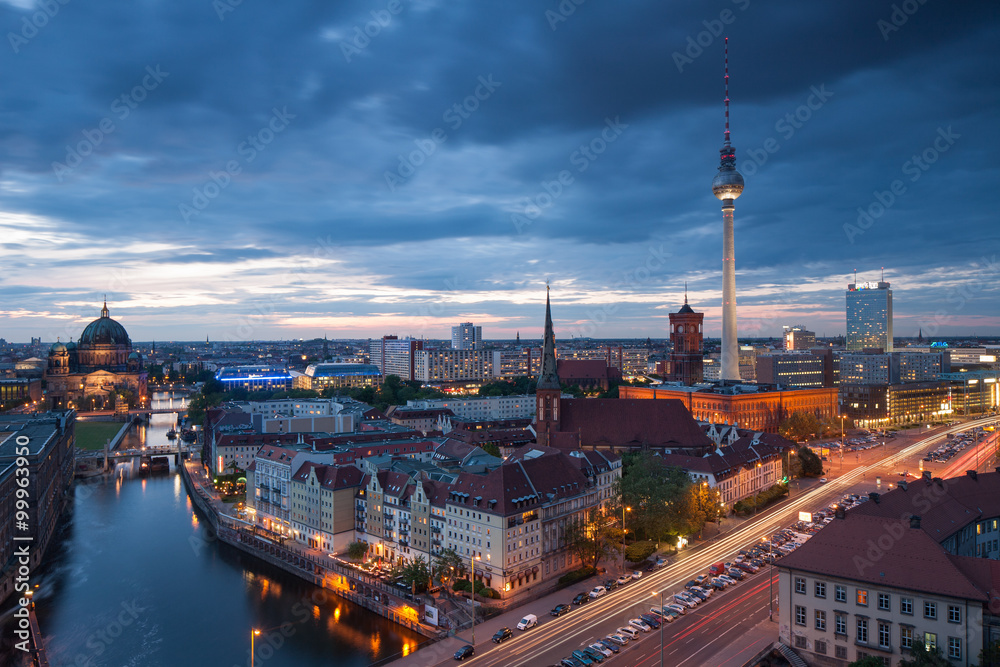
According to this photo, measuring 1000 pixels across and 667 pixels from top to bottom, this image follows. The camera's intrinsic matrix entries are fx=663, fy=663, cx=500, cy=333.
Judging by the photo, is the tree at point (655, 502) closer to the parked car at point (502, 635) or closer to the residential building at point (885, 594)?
the residential building at point (885, 594)

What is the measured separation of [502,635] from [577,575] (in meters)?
8.38

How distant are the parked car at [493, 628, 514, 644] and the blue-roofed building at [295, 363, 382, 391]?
112179 millimetres

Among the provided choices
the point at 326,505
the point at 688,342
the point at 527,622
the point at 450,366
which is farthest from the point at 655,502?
→ the point at 450,366

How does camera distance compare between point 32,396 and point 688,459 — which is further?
Answer: point 32,396

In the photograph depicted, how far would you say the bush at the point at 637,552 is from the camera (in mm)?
37656

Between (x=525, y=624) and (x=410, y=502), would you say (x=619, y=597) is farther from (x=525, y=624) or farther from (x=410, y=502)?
(x=410, y=502)

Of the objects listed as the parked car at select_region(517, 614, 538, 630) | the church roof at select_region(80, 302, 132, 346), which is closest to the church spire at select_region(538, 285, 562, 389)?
the parked car at select_region(517, 614, 538, 630)

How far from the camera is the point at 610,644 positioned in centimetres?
2698

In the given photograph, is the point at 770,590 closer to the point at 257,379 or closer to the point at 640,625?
the point at 640,625

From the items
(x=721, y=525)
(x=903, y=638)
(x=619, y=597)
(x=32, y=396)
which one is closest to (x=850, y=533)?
(x=903, y=638)

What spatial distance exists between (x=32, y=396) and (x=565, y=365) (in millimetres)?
95911

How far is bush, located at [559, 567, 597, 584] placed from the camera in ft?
116

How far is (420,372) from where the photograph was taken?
156 m

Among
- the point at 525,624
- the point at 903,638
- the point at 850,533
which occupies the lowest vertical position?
the point at 525,624
